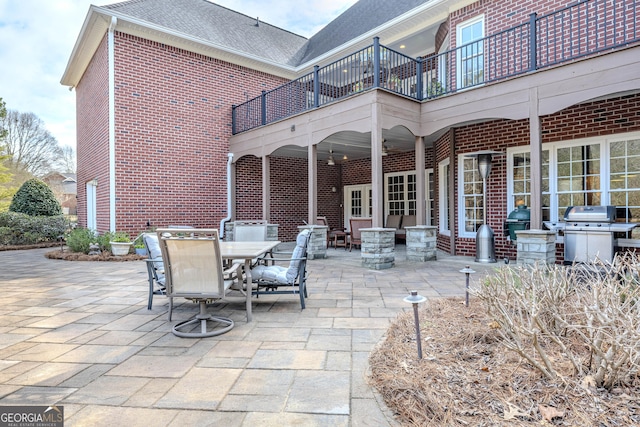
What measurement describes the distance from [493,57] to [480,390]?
24.2ft

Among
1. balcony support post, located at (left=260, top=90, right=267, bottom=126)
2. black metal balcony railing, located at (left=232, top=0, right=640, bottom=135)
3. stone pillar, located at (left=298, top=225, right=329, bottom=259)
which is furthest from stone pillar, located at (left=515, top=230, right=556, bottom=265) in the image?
balcony support post, located at (left=260, top=90, right=267, bottom=126)

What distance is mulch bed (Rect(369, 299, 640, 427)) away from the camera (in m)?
1.81

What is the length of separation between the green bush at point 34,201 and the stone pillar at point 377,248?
41.2 feet

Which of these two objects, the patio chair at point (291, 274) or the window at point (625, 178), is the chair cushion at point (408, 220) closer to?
the window at point (625, 178)

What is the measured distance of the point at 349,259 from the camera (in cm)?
795

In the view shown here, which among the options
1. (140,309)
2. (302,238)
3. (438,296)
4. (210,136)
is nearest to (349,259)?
(438,296)

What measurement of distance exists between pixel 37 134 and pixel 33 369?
89.9ft

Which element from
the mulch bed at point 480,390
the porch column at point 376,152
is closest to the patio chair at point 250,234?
the porch column at point 376,152

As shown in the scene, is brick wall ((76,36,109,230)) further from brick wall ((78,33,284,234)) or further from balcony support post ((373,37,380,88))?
balcony support post ((373,37,380,88))

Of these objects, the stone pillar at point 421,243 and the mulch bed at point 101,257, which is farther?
the mulch bed at point 101,257

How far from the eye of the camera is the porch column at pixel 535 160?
5.81 meters

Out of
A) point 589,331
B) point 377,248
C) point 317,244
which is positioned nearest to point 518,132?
point 377,248

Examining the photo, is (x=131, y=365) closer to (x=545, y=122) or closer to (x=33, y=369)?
(x=33, y=369)

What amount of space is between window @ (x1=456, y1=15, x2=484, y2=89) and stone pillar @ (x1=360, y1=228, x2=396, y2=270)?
365cm
